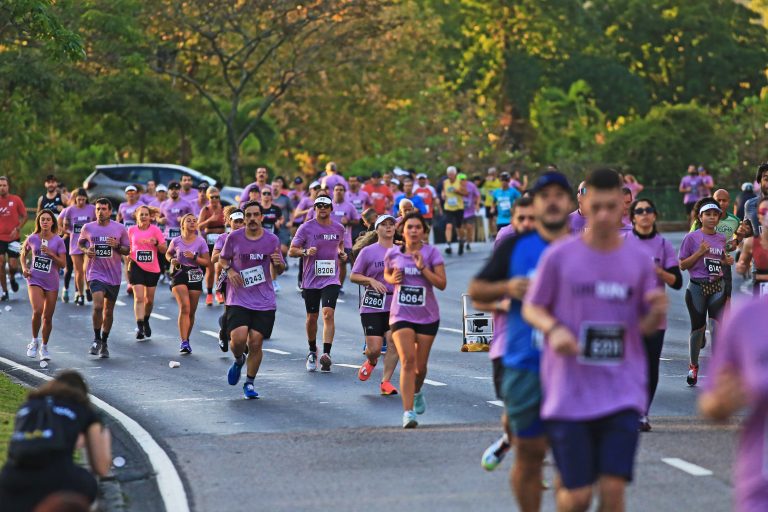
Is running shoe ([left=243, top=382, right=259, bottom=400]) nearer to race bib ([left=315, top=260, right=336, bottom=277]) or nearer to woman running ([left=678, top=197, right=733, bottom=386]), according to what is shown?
race bib ([left=315, top=260, right=336, bottom=277])

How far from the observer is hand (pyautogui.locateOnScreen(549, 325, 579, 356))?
23.2 feet

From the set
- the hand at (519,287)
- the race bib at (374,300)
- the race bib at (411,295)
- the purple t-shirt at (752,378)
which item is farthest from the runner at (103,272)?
the purple t-shirt at (752,378)

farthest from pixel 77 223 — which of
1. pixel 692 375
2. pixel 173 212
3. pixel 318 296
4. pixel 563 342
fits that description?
pixel 563 342

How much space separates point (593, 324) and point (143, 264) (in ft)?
48.9

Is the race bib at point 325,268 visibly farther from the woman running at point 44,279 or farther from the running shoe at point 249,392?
the woman running at point 44,279

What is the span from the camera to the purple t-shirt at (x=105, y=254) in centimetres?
1994

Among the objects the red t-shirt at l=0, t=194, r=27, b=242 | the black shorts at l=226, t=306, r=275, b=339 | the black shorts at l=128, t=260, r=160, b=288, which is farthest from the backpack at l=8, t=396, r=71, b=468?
the red t-shirt at l=0, t=194, r=27, b=242

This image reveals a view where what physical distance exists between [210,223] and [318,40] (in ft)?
85.0

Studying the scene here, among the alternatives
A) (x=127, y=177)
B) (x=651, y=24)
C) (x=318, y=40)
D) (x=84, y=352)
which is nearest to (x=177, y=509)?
(x=84, y=352)

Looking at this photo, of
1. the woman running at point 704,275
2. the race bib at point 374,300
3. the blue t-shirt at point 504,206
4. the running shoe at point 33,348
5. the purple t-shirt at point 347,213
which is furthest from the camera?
the blue t-shirt at point 504,206

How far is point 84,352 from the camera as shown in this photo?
20.5 metres

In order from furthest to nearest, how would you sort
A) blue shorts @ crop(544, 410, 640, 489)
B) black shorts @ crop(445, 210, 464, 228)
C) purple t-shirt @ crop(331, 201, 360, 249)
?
black shorts @ crop(445, 210, 464, 228) < purple t-shirt @ crop(331, 201, 360, 249) < blue shorts @ crop(544, 410, 640, 489)

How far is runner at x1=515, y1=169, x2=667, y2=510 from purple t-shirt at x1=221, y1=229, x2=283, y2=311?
8.55 m

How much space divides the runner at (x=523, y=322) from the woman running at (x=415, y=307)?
4559 mm
